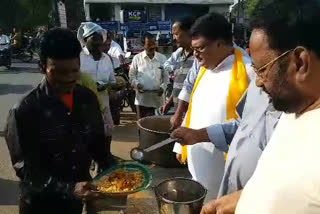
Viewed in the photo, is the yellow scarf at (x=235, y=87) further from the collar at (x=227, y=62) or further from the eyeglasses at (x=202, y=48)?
the eyeglasses at (x=202, y=48)

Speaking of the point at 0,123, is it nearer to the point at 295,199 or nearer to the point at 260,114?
the point at 260,114

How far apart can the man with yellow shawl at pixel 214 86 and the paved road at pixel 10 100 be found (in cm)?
199

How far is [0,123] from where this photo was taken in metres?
7.25

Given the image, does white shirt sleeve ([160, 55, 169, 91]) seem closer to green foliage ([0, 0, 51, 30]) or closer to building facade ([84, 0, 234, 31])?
building facade ([84, 0, 234, 31])

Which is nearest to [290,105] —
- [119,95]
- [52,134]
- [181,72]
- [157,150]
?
[52,134]

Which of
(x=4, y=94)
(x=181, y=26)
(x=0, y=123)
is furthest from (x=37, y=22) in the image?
(x=181, y=26)

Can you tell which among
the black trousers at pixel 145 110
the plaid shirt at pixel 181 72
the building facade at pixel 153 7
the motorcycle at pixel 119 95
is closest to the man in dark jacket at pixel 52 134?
the plaid shirt at pixel 181 72

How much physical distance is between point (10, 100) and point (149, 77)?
4.60 m

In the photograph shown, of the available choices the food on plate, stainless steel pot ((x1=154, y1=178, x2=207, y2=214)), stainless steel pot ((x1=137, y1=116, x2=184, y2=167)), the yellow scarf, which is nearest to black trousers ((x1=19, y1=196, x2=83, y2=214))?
the food on plate

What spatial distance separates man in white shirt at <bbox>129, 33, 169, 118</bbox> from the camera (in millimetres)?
5918

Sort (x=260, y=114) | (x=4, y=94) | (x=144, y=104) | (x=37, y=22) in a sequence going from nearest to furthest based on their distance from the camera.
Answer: (x=260, y=114) < (x=144, y=104) < (x=4, y=94) < (x=37, y=22)

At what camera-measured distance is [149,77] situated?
19.5ft

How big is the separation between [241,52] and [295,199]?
1.80 meters

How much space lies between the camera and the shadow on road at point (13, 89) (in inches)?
410
